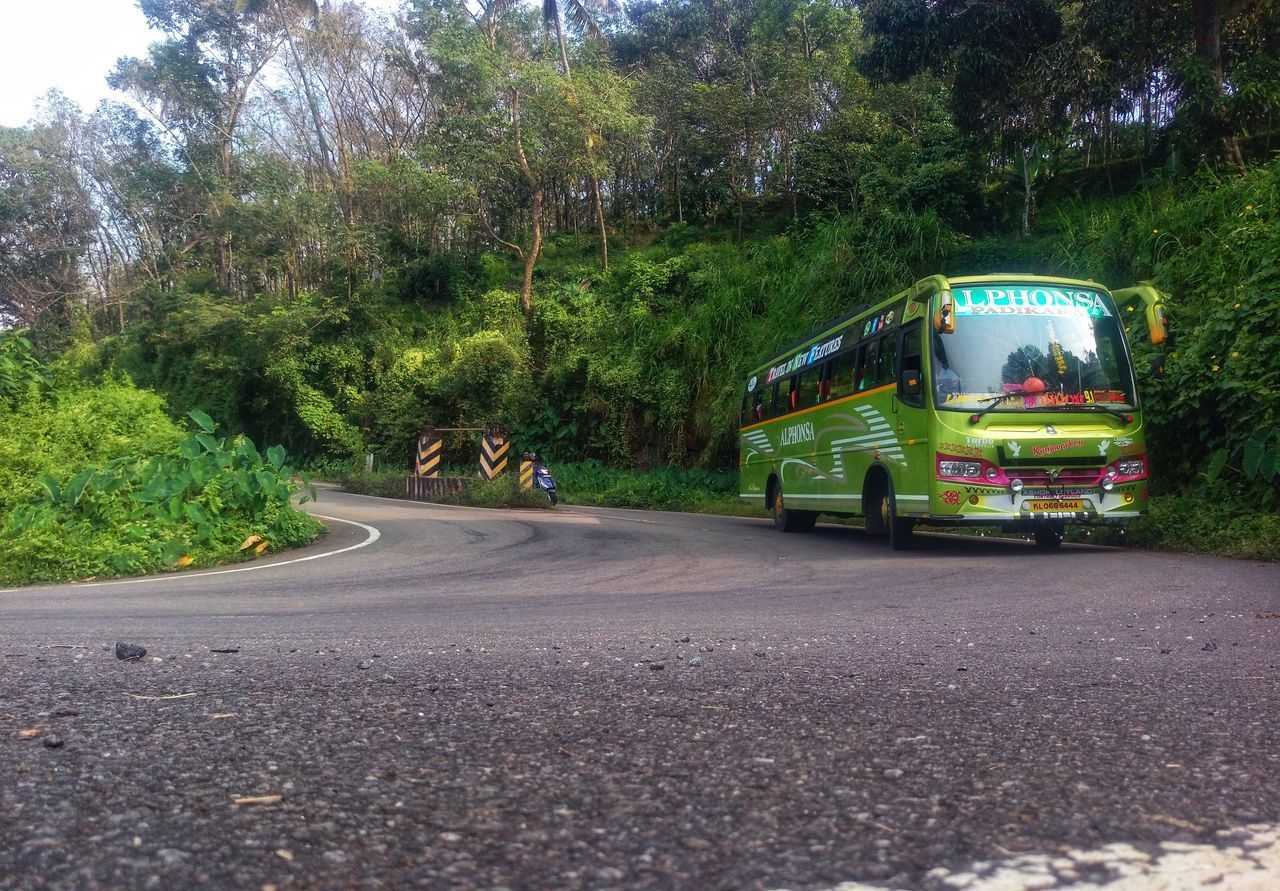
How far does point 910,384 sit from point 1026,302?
163cm

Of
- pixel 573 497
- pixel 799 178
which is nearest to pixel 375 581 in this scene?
pixel 573 497

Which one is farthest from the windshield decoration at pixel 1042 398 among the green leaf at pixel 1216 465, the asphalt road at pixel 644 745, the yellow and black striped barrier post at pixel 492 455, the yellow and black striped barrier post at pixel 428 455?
the yellow and black striped barrier post at pixel 428 455

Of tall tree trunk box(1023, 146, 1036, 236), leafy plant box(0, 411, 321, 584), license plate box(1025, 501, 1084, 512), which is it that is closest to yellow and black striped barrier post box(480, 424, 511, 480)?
leafy plant box(0, 411, 321, 584)

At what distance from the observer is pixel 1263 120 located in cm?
1798

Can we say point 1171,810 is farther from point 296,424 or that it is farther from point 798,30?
point 296,424

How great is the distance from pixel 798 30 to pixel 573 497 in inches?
711

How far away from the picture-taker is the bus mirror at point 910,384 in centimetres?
1140

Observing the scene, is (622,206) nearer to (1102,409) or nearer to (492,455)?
(492,455)

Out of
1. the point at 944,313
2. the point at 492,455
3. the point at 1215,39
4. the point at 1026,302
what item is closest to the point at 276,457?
the point at 944,313

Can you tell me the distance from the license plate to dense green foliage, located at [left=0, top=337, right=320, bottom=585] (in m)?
9.72

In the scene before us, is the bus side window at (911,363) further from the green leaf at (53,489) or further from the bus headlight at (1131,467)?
the green leaf at (53,489)

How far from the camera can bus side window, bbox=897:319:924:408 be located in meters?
11.4

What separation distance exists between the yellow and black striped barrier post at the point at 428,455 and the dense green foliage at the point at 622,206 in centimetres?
215

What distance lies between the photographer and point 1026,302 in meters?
11.4
